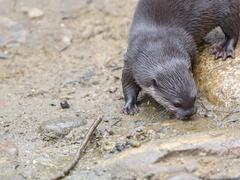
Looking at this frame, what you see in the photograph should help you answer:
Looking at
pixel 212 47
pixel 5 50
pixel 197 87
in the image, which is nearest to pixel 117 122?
pixel 197 87

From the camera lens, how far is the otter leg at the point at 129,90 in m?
5.09

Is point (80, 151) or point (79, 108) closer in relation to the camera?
point (80, 151)

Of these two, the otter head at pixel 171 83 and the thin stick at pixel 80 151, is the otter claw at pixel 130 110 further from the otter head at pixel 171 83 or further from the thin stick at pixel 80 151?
the thin stick at pixel 80 151

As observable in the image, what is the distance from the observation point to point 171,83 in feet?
15.6

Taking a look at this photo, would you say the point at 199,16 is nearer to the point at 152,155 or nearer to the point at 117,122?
the point at 117,122

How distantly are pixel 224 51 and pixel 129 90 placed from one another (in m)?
0.81

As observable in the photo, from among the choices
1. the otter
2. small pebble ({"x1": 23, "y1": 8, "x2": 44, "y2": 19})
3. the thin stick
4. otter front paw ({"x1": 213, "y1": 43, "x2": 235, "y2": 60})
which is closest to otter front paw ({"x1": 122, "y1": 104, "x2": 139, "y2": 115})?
the otter

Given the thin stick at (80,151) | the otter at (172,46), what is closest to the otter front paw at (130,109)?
the otter at (172,46)

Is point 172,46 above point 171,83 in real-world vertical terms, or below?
above

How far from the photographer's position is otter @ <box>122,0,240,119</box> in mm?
4742

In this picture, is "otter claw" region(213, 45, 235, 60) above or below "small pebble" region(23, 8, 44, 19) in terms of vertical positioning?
above

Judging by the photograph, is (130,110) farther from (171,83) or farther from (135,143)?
(135,143)

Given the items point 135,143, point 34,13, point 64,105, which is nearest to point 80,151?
point 135,143

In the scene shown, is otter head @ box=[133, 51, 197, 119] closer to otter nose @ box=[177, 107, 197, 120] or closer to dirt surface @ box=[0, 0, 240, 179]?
otter nose @ box=[177, 107, 197, 120]
